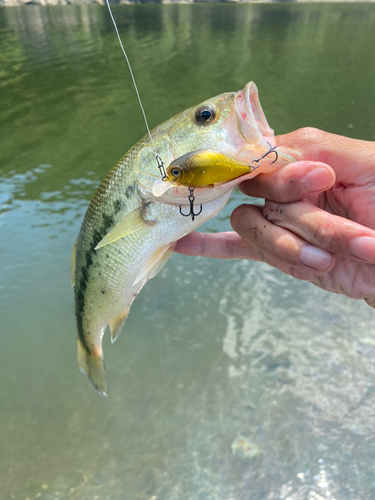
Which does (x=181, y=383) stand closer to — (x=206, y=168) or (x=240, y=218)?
(x=240, y=218)

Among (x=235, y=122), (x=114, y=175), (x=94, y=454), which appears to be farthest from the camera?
(x=94, y=454)

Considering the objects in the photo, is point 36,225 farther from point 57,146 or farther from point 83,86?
point 83,86

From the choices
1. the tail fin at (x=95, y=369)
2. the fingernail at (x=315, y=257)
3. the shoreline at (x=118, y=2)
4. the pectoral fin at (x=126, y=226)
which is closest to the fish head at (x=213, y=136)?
the pectoral fin at (x=126, y=226)

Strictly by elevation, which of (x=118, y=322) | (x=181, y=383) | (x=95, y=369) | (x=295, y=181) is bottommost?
(x=181, y=383)

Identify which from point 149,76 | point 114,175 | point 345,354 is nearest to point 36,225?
point 114,175

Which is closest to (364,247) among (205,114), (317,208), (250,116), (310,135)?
(317,208)

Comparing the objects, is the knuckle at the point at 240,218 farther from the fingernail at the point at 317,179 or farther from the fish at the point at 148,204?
the fingernail at the point at 317,179
